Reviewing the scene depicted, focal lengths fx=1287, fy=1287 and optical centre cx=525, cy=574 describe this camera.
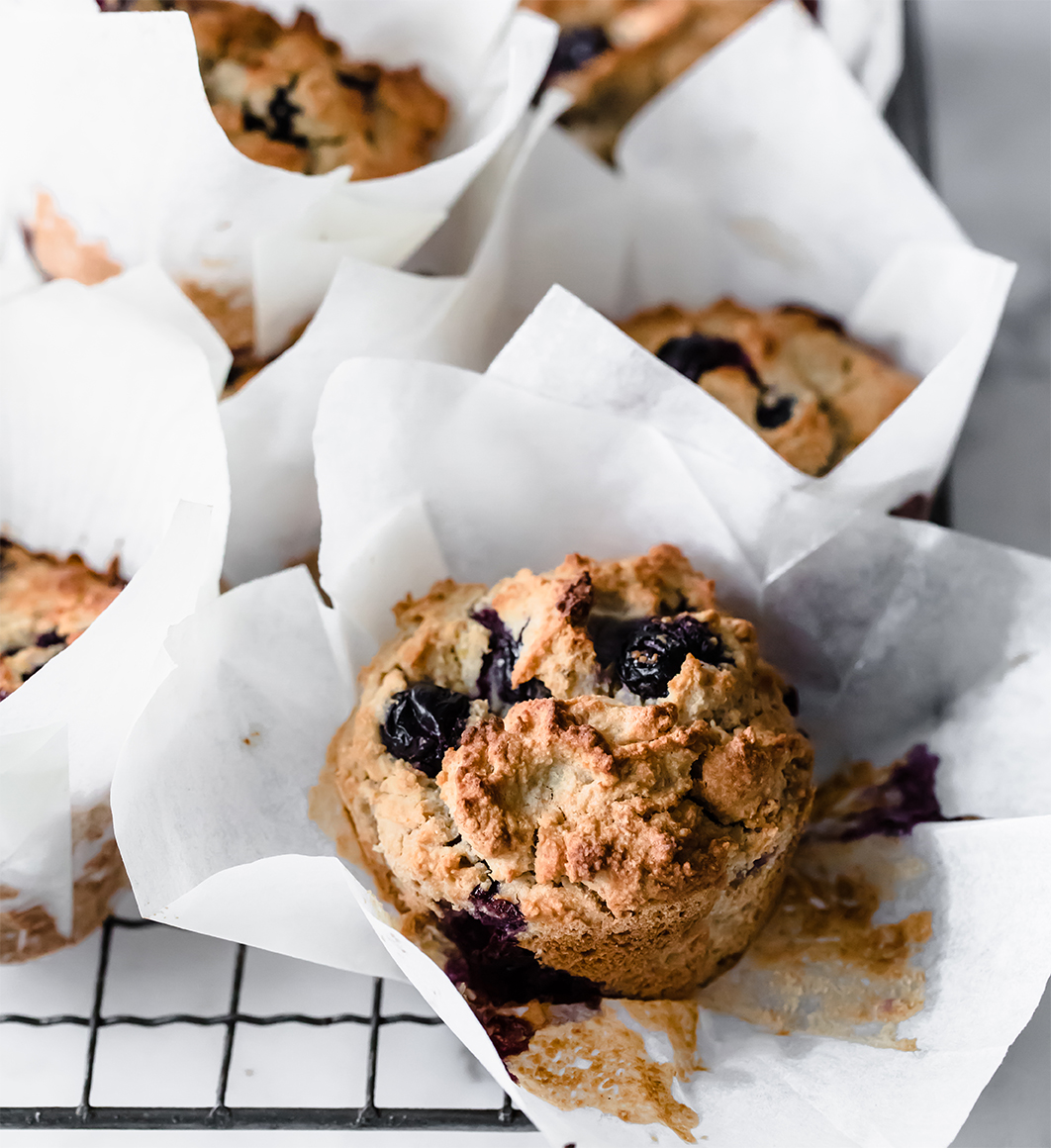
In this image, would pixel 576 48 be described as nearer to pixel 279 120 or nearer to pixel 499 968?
pixel 279 120

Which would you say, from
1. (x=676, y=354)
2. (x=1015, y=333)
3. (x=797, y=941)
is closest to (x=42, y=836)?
(x=797, y=941)

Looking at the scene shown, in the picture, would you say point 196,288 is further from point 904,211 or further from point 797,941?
point 797,941

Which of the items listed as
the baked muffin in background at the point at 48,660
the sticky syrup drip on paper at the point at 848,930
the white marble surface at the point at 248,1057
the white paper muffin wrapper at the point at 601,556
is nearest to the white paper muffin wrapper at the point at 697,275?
the white paper muffin wrapper at the point at 601,556

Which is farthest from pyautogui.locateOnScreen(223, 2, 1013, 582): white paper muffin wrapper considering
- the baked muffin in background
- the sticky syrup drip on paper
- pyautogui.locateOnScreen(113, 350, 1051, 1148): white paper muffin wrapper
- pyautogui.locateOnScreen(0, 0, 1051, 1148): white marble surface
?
pyautogui.locateOnScreen(0, 0, 1051, 1148): white marble surface

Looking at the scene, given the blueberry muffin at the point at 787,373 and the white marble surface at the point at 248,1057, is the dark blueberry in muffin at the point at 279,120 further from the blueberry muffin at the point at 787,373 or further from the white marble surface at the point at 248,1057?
the white marble surface at the point at 248,1057

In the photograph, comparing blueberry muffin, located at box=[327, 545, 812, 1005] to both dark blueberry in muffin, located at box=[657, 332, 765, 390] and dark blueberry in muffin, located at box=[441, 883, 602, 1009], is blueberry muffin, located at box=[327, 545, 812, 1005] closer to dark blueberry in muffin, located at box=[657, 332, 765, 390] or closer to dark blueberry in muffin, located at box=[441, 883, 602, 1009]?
dark blueberry in muffin, located at box=[441, 883, 602, 1009]

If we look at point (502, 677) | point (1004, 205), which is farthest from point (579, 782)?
point (1004, 205)
